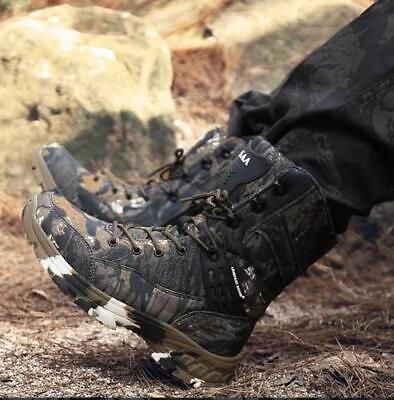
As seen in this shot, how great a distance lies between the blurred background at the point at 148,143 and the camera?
3.79 ft

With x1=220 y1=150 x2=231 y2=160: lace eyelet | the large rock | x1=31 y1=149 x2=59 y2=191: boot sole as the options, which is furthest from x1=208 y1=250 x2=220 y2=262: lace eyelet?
the large rock

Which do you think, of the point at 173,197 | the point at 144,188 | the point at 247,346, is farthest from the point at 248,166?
the point at 144,188

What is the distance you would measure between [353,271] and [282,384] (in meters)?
1.05

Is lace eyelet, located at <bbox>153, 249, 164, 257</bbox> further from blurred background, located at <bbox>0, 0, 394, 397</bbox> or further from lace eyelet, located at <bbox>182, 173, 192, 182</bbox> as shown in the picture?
lace eyelet, located at <bbox>182, 173, 192, 182</bbox>

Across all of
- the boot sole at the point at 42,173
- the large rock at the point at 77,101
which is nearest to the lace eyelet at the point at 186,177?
the boot sole at the point at 42,173

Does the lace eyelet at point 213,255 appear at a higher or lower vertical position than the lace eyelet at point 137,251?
lower

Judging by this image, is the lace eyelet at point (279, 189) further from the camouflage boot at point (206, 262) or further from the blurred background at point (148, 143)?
the blurred background at point (148, 143)

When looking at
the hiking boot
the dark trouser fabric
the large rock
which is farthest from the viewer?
the large rock

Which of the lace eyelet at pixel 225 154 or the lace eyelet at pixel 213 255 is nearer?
the lace eyelet at pixel 213 255

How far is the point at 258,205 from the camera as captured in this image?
1.12 meters

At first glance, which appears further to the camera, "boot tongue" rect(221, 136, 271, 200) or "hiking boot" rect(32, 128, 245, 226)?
"hiking boot" rect(32, 128, 245, 226)

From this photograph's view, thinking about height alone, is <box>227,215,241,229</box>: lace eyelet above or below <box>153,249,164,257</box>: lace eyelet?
above

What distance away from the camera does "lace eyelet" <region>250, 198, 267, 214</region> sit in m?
1.12

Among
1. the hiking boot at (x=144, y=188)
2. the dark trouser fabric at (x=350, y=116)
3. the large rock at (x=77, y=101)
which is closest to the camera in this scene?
the dark trouser fabric at (x=350, y=116)
